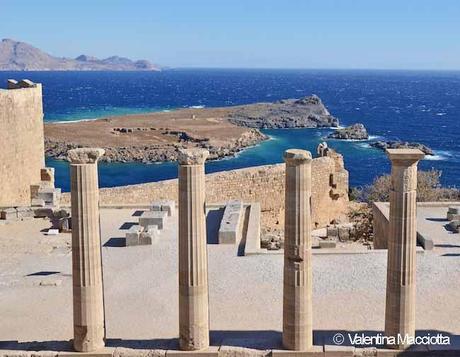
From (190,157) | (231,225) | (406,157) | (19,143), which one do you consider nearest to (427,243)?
(231,225)

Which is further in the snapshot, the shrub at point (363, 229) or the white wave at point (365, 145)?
the white wave at point (365, 145)

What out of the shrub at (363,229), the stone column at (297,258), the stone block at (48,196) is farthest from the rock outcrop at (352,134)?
Answer: the stone column at (297,258)

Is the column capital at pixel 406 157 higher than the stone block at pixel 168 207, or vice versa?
the column capital at pixel 406 157

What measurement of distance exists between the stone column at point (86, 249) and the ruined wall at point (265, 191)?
42.5 feet

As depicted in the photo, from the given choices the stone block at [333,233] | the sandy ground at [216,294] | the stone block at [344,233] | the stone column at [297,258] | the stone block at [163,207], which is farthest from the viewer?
the stone block at [344,233]

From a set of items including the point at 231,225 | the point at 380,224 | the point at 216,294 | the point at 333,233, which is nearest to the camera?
the point at 216,294

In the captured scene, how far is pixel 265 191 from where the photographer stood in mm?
26422

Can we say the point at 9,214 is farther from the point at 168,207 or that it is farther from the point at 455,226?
the point at 455,226

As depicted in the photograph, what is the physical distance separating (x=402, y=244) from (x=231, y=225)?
826 cm

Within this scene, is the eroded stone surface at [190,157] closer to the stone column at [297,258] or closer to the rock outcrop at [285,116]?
the stone column at [297,258]

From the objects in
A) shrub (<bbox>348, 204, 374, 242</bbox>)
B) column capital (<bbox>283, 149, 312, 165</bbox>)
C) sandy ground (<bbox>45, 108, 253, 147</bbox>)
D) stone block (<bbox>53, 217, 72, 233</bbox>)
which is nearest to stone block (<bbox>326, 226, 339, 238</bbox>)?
shrub (<bbox>348, 204, 374, 242</bbox>)

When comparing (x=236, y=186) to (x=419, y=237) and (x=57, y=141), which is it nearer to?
(x=419, y=237)

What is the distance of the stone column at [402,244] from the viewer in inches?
407

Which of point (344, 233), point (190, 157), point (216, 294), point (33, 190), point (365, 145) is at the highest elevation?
point (190, 157)
